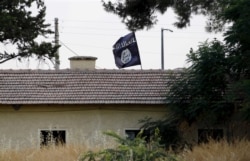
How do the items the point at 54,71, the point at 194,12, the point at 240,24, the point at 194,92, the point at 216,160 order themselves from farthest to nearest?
the point at 54,71 < the point at 194,92 < the point at 194,12 < the point at 240,24 < the point at 216,160

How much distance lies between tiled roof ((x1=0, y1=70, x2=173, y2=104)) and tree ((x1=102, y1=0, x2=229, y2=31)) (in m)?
4.80

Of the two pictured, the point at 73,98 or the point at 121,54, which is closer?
the point at 73,98

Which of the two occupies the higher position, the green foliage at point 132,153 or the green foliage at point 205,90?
the green foliage at point 205,90

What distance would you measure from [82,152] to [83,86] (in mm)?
11536

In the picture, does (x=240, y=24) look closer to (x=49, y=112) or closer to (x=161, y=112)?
(x=161, y=112)

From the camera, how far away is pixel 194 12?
1980cm

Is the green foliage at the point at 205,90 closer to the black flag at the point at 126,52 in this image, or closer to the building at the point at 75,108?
the building at the point at 75,108

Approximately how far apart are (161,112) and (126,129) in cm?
151

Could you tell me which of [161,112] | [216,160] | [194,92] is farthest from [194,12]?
[216,160]

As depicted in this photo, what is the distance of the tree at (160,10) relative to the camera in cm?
1978

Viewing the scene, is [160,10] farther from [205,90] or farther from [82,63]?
[82,63]

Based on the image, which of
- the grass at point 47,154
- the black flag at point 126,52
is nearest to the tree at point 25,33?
the black flag at point 126,52

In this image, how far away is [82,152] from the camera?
13.7 meters

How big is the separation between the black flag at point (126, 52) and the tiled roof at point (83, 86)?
4.87ft
